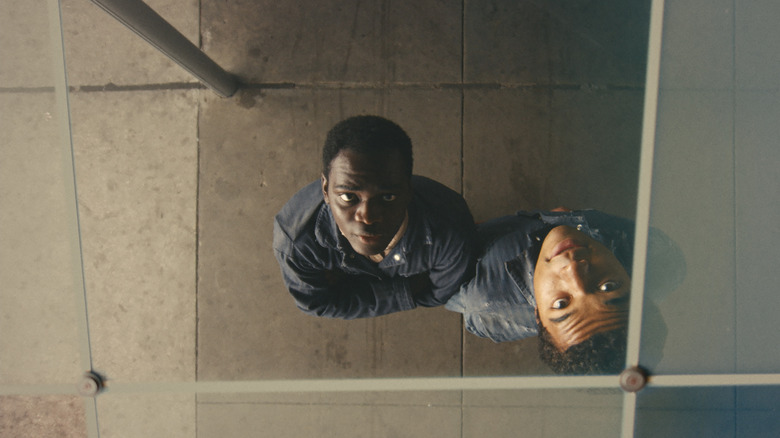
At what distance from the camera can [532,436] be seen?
0.78 meters

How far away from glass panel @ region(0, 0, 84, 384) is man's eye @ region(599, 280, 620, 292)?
912 millimetres

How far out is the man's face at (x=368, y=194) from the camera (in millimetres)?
992

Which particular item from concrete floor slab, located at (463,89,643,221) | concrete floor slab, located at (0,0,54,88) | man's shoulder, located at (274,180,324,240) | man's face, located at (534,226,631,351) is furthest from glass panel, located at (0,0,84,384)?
concrete floor slab, located at (463,89,643,221)

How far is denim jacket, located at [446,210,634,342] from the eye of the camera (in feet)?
4.02

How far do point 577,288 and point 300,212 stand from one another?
0.68 metres

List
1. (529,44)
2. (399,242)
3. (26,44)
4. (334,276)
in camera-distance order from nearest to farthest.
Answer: (26,44) < (399,242) < (334,276) < (529,44)

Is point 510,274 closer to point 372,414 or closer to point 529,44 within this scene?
point 372,414

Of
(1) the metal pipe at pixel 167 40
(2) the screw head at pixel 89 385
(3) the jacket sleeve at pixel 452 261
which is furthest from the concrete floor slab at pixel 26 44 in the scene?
(3) the jacket sleeve at pixel 452 261

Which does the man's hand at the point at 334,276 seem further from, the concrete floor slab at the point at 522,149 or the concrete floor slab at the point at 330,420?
the concrete floor slab at the point at 522,149

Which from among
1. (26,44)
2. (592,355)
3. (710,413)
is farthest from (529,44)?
(26,44)

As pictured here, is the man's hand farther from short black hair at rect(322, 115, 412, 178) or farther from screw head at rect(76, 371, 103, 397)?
screw head at rect(76, 371, 103, 397)

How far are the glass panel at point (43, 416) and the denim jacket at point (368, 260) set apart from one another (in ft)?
3.43

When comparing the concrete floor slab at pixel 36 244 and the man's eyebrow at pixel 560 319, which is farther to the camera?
the man's eyebrow at pixel 560 319

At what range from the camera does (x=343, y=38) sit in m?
1.78
